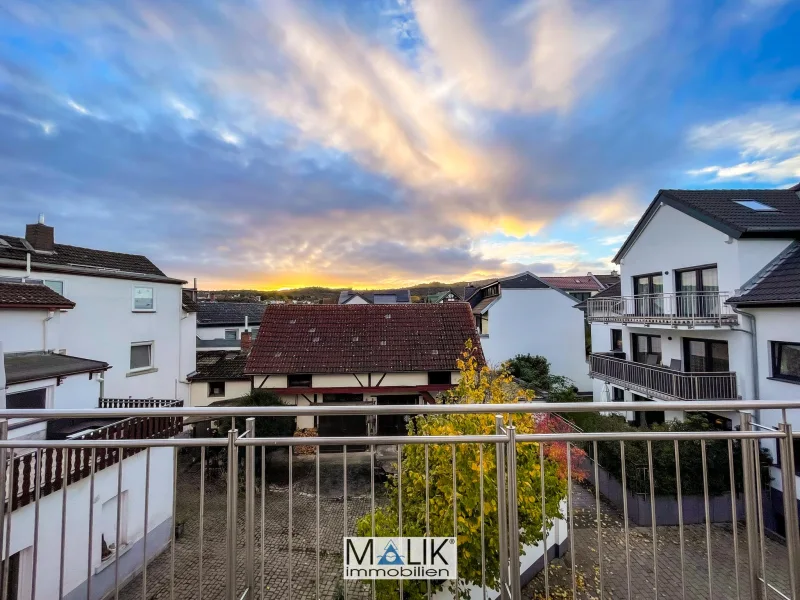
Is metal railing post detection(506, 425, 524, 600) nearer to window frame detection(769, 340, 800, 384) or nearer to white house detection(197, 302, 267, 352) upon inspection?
window frame detection(769, 340, 800, 384)

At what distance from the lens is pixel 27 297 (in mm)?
7027

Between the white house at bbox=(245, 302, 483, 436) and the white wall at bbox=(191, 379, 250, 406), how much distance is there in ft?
11.6

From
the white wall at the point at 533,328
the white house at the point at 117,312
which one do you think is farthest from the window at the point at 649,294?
the white house at the point at 117,312

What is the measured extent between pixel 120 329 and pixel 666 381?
1685 centimetres

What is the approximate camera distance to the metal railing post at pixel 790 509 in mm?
1681

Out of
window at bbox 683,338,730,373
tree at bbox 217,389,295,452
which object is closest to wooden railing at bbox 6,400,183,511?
tree at bbox 217,389,295,452

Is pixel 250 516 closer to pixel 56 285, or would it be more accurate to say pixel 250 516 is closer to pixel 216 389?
pixel 56 285

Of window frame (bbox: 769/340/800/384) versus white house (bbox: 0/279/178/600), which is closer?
white house (bbox: 0/279/178/600)

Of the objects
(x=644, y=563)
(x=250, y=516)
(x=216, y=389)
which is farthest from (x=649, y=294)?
(x=216, y=389)

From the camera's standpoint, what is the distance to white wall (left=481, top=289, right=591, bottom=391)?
756 inches

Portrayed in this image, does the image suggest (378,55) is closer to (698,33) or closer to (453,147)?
(453,147)

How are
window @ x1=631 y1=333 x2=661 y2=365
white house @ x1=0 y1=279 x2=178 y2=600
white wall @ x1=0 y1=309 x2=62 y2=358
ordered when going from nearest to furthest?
white house @ x1=0 y1=279 x2=178 y2=600 < white wall @ x1=0 y1=309 x2=62 y2=358 < window @ x1=631 y1=333 x2=661 y2=365

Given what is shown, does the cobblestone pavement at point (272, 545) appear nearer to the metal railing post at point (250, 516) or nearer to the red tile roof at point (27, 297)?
the metal railing post at point (250, 516)

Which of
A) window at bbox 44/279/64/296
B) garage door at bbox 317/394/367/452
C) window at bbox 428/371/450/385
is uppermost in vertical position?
window at bbox 44/279/64/296
